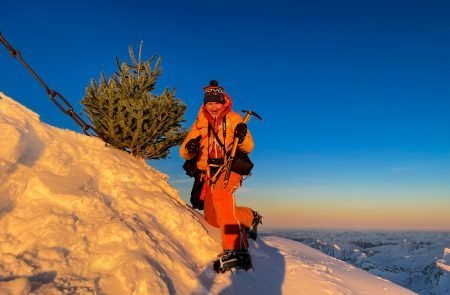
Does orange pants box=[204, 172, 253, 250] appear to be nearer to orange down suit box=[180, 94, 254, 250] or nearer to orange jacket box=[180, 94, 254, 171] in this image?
orange down suit box=[180, 94, 254, 250]

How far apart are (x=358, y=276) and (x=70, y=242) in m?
6.77

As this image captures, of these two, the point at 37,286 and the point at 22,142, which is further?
the point at 22,142

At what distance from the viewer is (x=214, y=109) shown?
6.83 m

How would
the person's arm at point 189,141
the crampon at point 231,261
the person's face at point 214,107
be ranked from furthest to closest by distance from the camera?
1. the person's face at point 214,107
2. the person's arm at point 189,141
3. the crampon at point 231,261

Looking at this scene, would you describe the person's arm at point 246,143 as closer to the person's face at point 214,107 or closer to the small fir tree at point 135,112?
the person's face at point 214,107

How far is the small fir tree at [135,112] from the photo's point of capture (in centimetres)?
818

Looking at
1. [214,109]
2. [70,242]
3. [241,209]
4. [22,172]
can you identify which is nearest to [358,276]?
[241,209]

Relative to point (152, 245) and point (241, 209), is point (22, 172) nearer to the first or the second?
point (152, 245)

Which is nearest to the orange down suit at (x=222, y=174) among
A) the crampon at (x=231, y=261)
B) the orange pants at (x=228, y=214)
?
the orange pants at (x=228, y=214)

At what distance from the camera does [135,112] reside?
8.09 m

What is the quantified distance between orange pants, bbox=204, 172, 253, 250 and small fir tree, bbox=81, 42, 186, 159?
2.26 m

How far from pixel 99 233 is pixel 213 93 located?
11.0ft

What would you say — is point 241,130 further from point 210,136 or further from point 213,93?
point 213,93

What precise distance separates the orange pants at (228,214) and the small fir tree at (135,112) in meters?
2.26
